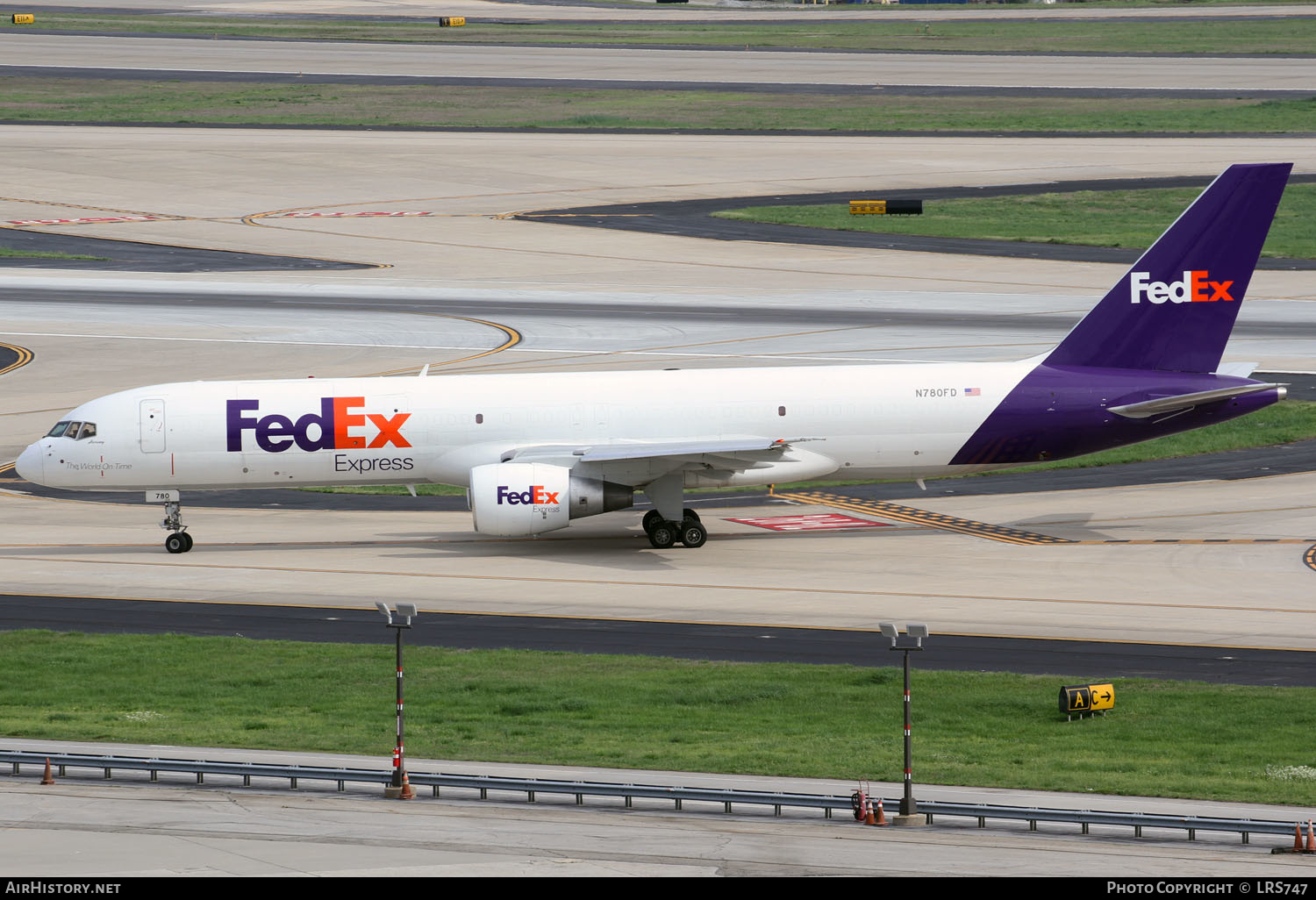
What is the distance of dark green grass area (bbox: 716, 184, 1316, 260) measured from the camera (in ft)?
305

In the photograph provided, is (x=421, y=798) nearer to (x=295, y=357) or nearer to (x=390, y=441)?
(x=390, y=441)

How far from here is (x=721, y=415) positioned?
156 ft

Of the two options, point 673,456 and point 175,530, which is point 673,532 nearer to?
point 673,456

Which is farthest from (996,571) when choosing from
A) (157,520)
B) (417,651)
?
(157,520)

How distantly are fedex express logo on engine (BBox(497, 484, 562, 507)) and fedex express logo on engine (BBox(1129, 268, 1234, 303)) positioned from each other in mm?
16838

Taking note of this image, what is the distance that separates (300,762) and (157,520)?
83.8ft

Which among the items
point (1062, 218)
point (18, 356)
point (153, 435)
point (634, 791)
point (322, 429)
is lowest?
point (634, 791)

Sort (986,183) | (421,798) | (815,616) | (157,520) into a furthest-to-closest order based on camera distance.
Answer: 1. (986,183)
2. (157,520)
3. (815,616)
4. (421,798)

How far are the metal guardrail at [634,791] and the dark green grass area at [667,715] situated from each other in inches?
81.5

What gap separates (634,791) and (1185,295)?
28195 millimetres

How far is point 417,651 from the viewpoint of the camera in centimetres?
3678

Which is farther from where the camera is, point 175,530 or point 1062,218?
point 1062,218

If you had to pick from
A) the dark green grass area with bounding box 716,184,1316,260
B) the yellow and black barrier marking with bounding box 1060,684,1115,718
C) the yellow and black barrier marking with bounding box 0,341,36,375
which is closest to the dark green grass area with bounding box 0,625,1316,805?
the yellow and black barrier marking with bounding box 1060,684,1115,718

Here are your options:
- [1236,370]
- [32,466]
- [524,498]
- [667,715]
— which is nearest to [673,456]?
[524,498]
